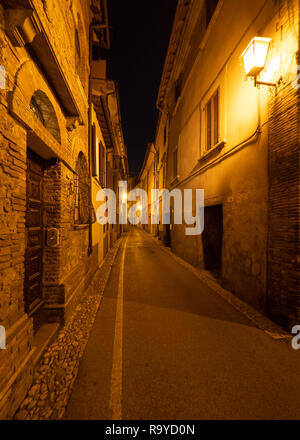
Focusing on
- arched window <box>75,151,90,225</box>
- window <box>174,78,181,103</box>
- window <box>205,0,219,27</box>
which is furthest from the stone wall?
window <box>174,78,181,103</box>

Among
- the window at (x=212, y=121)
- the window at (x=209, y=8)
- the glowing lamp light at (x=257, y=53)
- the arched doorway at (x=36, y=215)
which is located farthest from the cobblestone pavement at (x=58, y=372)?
the window at (x=209, y=8)

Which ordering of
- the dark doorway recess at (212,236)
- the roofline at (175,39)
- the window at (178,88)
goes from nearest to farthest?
the dark doorway recess at (212,236) → the roofline at (175,39) → the window at (178,88)

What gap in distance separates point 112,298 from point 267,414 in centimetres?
401

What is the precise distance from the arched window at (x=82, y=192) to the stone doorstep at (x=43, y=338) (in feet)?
8.28

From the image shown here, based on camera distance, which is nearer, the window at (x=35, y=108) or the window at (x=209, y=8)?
the window at (x=35, y=108)

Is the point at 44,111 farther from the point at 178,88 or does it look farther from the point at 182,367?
the point at 178,88

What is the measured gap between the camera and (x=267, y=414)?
2195 millimetres

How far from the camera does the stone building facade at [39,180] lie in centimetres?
231

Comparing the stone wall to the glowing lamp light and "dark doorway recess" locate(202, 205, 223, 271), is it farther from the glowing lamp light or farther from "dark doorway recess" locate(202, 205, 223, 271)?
"dark doorway recess" locate(202, 205, 223, 271)

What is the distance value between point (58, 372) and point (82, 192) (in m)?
4.40

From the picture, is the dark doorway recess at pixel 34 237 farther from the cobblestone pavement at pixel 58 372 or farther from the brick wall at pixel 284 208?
the brick wall at pixel 284 208

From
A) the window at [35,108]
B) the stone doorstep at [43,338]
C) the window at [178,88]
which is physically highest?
the window at [178,88]

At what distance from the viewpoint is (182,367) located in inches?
114

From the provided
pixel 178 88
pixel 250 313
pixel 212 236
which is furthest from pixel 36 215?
pixel 178 88
